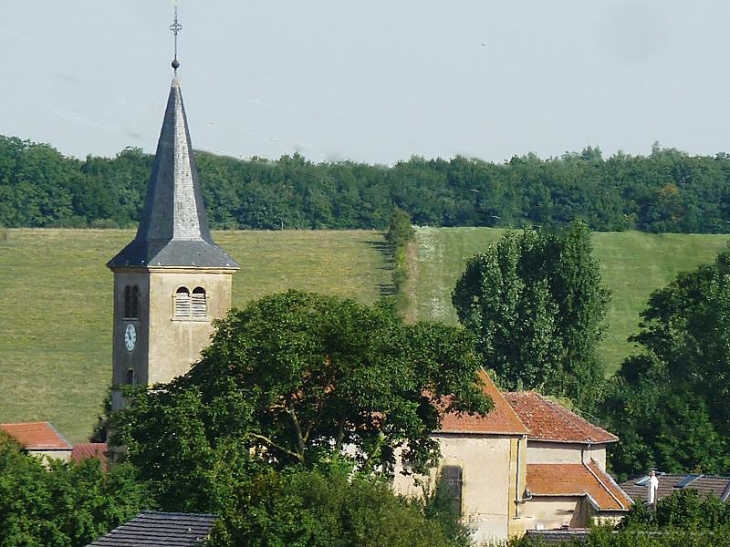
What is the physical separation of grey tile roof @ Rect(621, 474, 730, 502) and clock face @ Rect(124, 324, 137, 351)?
557 inches

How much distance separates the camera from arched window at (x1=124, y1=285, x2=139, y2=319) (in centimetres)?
5841

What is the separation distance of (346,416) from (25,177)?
85373 millimetres

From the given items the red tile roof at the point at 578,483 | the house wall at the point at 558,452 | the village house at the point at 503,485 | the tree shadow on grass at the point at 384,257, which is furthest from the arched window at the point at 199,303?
the tree shadow on grass at the point at 384,257

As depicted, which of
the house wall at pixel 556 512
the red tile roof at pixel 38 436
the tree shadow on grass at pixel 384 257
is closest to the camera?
the house wall at pixel 556 512

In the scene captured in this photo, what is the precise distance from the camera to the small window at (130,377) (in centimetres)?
5800

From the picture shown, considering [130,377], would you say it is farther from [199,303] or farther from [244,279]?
[244,279]

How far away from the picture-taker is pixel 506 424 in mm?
56594

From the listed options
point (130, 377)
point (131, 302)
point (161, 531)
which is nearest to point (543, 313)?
point (131, 302)

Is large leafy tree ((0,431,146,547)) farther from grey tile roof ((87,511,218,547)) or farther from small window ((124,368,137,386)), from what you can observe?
small window ((124,368,137,386))

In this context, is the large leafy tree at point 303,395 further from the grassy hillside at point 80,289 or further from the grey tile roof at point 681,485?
the grassy hillside at point 80,289

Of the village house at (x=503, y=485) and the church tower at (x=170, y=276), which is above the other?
the church tower at (x=170, y=276)

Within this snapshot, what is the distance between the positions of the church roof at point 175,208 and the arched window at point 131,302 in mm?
718

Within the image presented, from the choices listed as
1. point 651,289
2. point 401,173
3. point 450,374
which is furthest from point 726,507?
point 651,289

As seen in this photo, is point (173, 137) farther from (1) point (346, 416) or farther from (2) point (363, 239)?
(2) point (363, 239)
